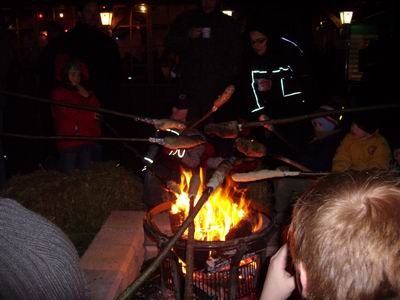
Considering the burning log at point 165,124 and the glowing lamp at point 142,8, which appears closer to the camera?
the burning log at point 165,124

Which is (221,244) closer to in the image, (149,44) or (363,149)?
(363,149)

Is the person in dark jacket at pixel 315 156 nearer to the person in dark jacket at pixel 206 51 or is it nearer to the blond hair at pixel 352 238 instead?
the person in dark jacket at pixel 206 51

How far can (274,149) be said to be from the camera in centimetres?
479

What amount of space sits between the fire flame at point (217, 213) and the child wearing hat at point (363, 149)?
A: 1.30 metres

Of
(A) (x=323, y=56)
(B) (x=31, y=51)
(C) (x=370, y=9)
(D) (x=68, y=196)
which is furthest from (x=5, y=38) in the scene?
(C) (x=370, y=9)

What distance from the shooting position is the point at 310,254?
1.30 meters

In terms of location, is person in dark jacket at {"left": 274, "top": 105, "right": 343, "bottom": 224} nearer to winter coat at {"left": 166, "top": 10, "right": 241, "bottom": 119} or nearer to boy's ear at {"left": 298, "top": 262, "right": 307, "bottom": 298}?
winter coat at {"left": 166, "top": 10, "right": 241, "bottom": 119}

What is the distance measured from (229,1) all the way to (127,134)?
417 centimetres

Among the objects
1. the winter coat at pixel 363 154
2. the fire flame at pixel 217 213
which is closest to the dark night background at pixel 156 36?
the winter coat at pixel 363 154

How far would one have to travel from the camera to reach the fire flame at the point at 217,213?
3117mm

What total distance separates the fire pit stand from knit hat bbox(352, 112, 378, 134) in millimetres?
1475

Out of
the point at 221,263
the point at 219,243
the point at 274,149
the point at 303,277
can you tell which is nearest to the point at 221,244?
the point at 219,243

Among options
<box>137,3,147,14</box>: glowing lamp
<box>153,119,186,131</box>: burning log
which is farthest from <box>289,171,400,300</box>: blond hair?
<box>137,3,147,14</box>: glowing lamp

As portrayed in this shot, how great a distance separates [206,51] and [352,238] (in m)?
4.38
